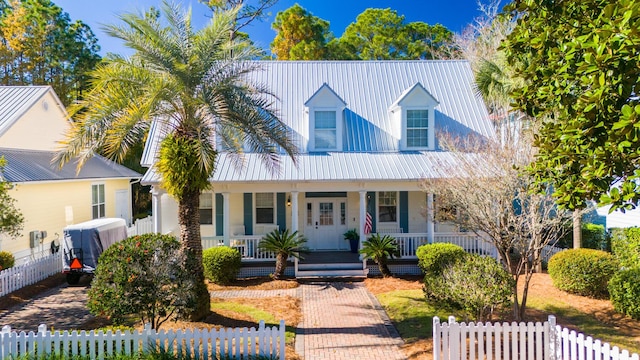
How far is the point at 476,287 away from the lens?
8.52 m

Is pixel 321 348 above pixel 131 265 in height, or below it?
below

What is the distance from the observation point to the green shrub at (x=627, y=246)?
1205cm

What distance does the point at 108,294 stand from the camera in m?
7.96

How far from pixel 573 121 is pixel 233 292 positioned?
11.2 m

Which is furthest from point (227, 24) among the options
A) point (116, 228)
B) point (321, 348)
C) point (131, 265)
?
point (116, 228)

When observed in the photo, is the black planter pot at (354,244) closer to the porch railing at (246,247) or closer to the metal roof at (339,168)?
the metal roof at (339,168)

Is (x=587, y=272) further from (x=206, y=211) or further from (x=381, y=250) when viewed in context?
(x=206, y=211)

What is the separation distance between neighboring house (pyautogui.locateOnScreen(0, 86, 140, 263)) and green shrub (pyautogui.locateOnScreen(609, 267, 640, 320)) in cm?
1862

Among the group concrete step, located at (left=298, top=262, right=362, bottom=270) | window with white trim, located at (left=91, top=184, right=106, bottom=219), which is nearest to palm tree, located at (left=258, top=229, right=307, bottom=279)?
concrete step, located at (left=298, top=262, right=362, bottom=270)

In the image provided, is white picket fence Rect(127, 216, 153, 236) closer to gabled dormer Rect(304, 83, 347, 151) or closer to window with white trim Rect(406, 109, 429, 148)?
gabled dormer Rect(304, 83, 347, 151)

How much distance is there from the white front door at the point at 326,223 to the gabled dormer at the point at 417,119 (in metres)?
3.81

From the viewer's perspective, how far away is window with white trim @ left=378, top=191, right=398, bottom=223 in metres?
17.4

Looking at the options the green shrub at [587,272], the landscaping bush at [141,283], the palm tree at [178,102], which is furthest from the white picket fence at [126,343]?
the green shrub at [587,272]

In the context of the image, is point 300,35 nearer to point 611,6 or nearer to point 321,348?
point 321,348
